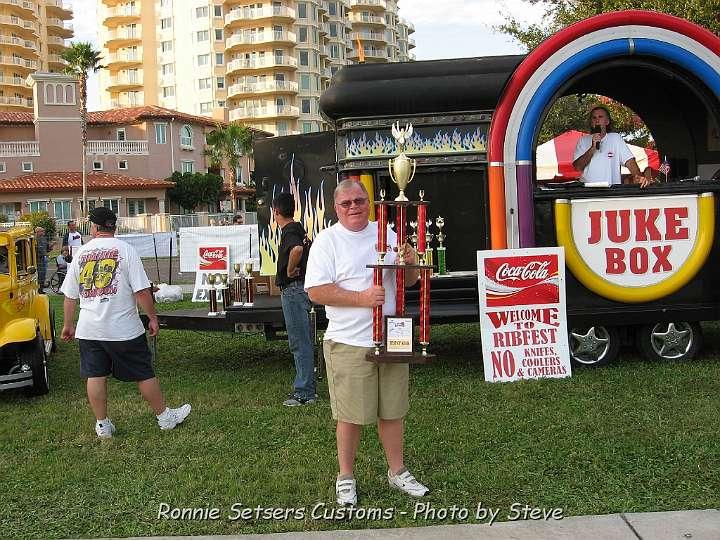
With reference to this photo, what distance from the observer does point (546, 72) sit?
8.02m

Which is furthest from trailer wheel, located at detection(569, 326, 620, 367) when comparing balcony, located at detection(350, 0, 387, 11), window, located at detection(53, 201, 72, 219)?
balcony, located at detection(350, 0, 387, 11)

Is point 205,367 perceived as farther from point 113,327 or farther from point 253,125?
point 253,125

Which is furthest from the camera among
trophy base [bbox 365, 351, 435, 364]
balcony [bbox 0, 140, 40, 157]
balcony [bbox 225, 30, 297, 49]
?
balcony [bbox 225, 30, 297, 49]

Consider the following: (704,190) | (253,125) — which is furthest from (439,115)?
(253,125)

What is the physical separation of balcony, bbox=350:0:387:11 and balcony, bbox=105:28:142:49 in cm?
2659

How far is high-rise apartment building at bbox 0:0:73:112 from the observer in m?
82.8

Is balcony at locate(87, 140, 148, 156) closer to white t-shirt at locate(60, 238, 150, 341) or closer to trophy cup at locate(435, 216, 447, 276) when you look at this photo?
trophy cup at locate(435, 216, 447, 276)

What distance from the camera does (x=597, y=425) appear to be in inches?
243

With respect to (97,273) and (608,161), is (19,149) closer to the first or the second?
(608,161)

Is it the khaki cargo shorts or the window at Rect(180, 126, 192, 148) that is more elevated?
the window at Rect(180, 126, 192, 148)

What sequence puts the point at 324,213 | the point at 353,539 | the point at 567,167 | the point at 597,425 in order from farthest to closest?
the point at 567,167
the point at 324,213
the point at 597,425
the point at 353,539

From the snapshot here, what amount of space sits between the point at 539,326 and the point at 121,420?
153 inches

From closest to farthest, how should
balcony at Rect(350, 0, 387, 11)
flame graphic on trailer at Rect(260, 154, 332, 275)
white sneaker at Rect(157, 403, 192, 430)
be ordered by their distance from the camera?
white sneaker at Rect(157, 403, 192, 430) < flame graphic on trailer at Rect(260, 154, 332, 275) < balcony at Rect(350, 0, 387, 11)

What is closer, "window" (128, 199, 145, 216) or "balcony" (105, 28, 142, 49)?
"window" (128, 199, 145, 216)
